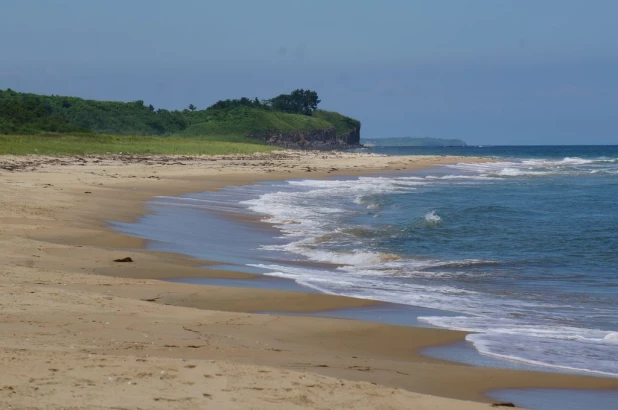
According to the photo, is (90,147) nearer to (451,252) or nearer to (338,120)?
(451,252)

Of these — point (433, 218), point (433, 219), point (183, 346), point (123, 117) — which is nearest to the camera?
point (183, 346)

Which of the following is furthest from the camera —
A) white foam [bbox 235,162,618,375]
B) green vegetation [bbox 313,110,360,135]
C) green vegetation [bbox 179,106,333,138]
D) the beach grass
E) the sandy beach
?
green vegetation [bbox 313,110,360,135]

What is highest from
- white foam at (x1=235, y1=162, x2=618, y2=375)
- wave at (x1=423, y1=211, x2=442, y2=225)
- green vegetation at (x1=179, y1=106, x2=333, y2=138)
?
green vegetation at (x1=179, y1=106, x2=333, y2=138)

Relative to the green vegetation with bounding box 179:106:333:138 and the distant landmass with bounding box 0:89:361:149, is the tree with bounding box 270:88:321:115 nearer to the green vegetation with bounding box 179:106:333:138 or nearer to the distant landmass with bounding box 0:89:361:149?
→ the distant landmass with bounding box 0:89:361:149

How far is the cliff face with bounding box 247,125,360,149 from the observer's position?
4299 inches

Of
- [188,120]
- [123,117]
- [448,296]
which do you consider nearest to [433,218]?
→ [448,296]

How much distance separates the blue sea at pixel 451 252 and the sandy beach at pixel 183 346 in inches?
40.1

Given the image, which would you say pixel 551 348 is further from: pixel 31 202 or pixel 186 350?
pixel 31 202

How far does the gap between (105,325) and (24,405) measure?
8.89 feet

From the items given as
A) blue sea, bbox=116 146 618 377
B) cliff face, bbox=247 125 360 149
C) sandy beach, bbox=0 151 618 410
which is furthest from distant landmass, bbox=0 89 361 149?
sandy beach, bbox=0 151 618 410

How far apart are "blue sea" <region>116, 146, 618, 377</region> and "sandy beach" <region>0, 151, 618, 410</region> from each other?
1.02 meters

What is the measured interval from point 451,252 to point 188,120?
93.5 metres

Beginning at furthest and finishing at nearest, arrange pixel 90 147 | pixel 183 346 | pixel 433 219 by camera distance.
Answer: pixel 90 147 → pixel 433 219 → pixel 183 346

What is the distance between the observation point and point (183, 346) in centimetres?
710
